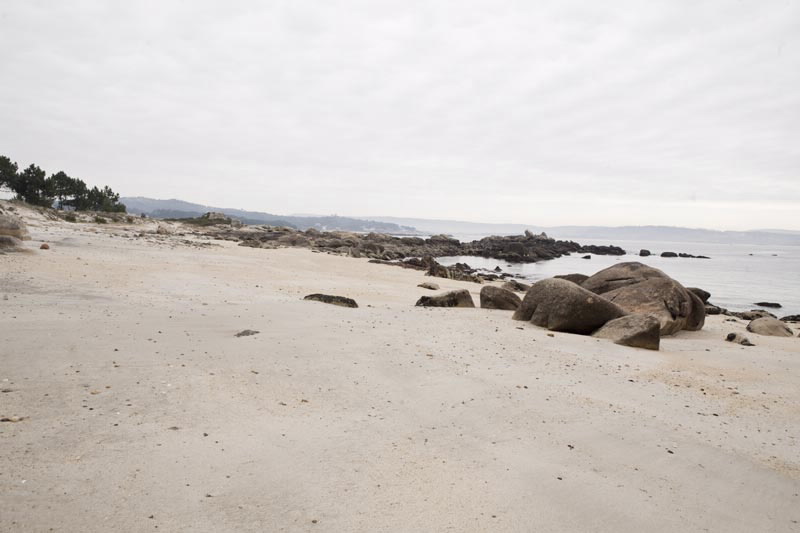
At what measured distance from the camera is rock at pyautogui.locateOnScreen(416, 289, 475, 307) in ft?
39.8

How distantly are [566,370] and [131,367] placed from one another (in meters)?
5.53

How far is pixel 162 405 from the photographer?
4.29m

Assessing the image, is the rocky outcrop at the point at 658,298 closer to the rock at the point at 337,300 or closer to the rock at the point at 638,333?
the rock at the point at 638,333

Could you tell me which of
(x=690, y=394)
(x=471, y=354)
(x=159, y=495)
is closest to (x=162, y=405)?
(x=159, y=495)

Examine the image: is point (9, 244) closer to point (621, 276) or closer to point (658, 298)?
point (621, 276)

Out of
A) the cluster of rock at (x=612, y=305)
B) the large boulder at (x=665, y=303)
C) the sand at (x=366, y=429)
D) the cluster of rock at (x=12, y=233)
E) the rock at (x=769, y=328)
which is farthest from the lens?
the cluster of rock at (x=12, y=233)

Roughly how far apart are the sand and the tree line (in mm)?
54786

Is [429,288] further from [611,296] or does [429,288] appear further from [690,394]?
[690,394]

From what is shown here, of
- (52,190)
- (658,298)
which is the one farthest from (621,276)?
(52,190)

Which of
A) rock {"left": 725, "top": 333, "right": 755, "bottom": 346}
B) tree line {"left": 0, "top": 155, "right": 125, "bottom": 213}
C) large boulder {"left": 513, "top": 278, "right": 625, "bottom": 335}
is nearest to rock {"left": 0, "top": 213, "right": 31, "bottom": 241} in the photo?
large boulder {"left": 513, "top": 278, "right": 625, "bottom": 335}

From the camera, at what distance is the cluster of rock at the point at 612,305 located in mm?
9125

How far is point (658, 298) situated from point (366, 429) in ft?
32.7

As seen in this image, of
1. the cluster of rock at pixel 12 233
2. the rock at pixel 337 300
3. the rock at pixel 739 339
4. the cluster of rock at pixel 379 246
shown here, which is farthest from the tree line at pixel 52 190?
the rock at pixel 739 339

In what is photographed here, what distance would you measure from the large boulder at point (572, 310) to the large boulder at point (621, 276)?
3.35 meters
